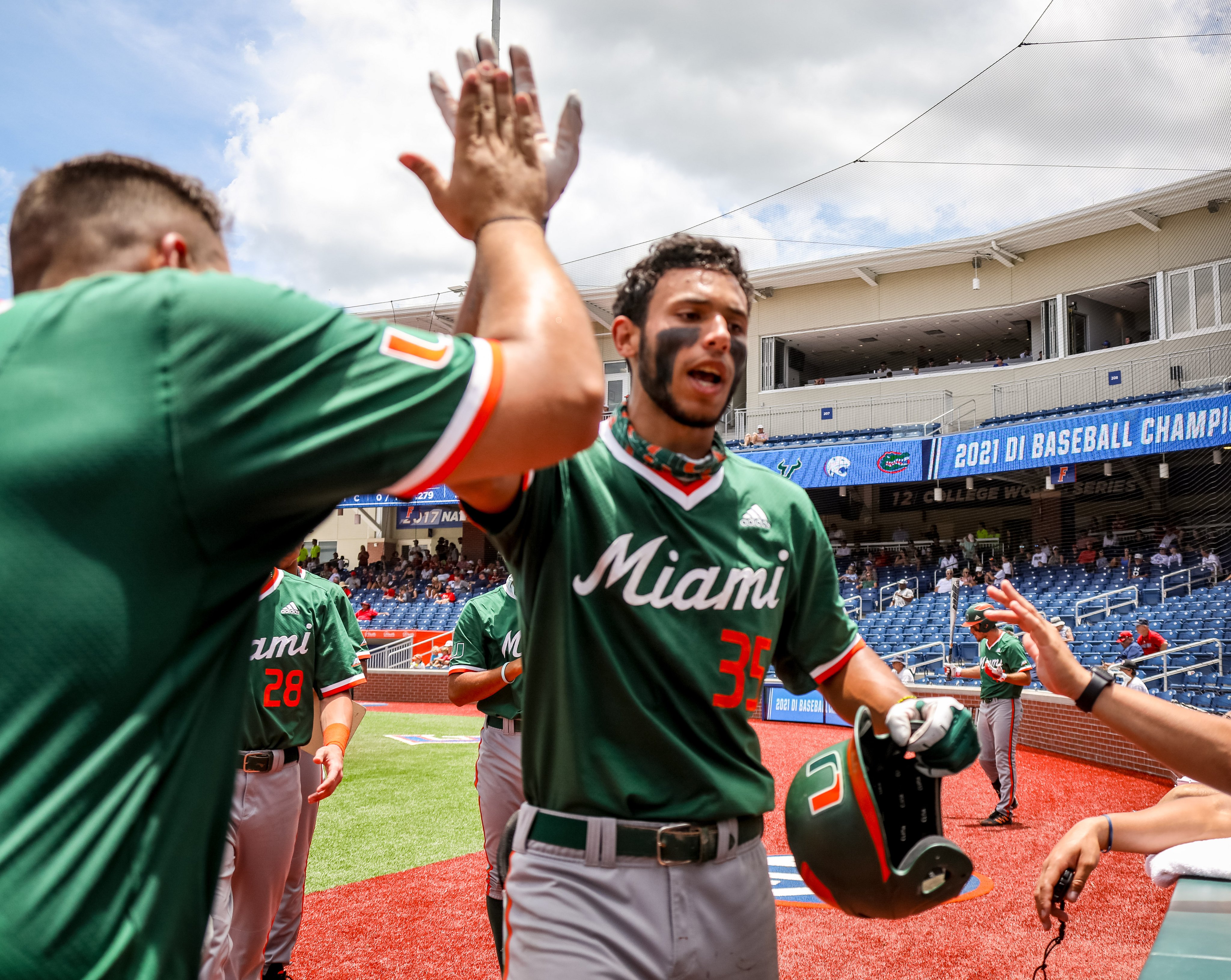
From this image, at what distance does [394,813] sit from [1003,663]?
728 cm

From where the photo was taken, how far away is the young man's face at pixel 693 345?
2.66m

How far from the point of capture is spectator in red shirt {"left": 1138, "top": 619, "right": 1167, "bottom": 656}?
615 inches

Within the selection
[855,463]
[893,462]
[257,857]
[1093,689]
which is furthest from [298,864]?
[855,463]

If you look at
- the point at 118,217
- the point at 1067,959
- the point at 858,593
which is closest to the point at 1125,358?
the point at 858,593

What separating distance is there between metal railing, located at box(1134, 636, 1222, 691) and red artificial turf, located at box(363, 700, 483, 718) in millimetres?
14199

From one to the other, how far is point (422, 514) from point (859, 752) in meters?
39.1

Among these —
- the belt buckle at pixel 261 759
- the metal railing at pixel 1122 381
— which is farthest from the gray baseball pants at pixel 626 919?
the metal railing at pixel 1122 381

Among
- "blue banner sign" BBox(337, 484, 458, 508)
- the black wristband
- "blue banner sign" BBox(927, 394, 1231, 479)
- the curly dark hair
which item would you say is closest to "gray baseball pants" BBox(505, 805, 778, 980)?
the black wristband

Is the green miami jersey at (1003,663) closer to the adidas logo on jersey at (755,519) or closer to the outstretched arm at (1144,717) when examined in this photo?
the outstretched arm at (1144,717)

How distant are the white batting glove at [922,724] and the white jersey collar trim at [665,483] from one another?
0.80 m

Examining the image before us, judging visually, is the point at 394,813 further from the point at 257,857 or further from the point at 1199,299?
the point at 1199,299

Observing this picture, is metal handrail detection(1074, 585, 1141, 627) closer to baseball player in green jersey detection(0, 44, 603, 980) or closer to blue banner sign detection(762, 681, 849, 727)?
blue banner sign detection(762, 681, 849, 727)

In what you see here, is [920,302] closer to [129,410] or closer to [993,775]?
[993,775]

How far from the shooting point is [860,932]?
6.50 metres
